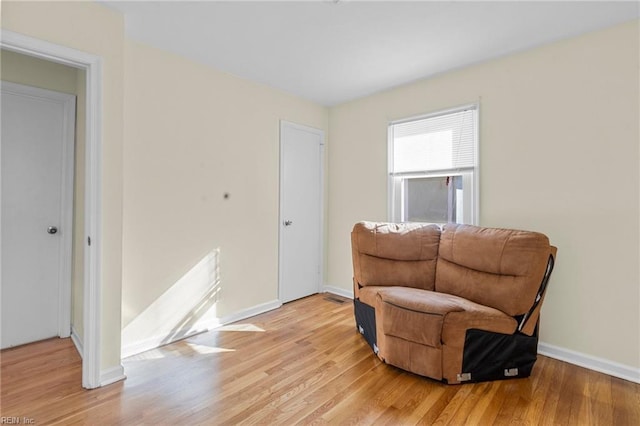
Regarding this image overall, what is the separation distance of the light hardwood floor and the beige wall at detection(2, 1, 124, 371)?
1.10 feet

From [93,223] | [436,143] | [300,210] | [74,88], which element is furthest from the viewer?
[300,210]

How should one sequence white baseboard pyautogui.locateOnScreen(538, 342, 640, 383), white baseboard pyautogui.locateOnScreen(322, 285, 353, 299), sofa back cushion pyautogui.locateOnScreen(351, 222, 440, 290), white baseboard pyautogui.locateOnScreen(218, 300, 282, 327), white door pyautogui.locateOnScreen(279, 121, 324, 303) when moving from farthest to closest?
1. white baseboard pyautogui.locateOnScreen(322, 285, 353, 299)
2. white door pyautogui.locateOnScreen(279, 121, 324, 303)
3. white baseboard pyautogui.locateOnScreen(218, 300, 282, 327)
4. sofa back cushion pyautogui.locateOnScreen(351, 222, 440, 290)
5. white baseboard pyautogui.locateOnScreen(538, 342, 640, 383)

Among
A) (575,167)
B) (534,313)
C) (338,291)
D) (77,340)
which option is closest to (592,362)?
(534,313)

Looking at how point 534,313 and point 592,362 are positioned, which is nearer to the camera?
point 534,313

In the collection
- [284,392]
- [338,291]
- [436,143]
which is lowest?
[284,392]

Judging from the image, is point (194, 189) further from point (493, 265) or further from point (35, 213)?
point (493, 265)

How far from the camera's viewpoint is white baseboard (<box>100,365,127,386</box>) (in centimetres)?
200

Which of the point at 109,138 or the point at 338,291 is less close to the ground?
the point at 109,138

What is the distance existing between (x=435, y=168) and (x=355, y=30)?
1562mm

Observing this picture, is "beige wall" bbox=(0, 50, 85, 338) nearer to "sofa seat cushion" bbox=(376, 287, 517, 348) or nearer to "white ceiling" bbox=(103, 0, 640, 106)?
"white ceiling" bbox=(103, 0, 640, 106)

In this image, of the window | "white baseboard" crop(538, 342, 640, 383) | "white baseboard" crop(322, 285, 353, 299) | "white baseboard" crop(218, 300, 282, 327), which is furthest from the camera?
"white baseboard" crop(322, 285, 353, 299)

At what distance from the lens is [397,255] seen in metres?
2.78

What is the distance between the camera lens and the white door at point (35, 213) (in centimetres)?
245

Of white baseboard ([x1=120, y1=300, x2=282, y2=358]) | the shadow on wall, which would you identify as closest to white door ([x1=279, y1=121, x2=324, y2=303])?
white baseboard ([x1=120, y1=300, x2=282, y2=358])
